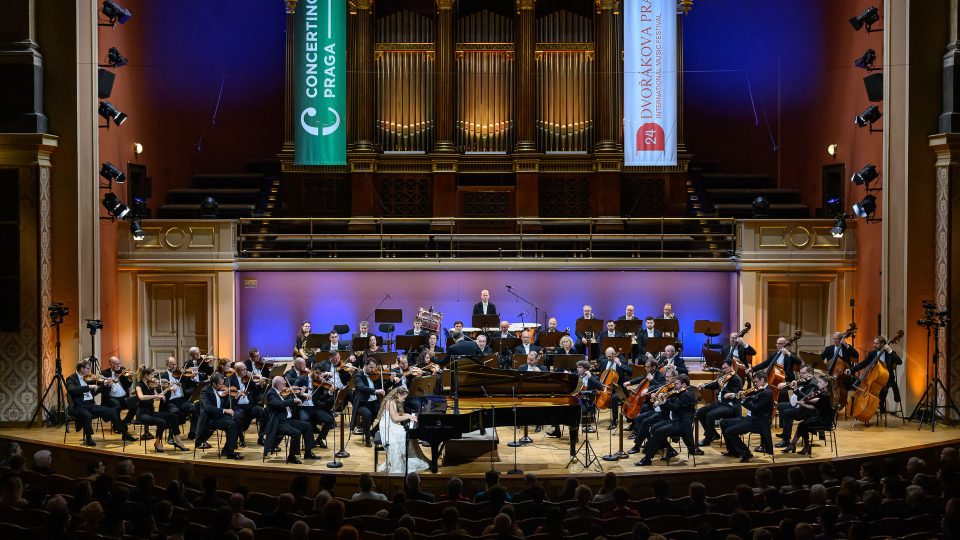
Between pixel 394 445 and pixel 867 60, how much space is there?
9456mm

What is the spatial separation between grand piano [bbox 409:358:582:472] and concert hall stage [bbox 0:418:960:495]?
0.64m

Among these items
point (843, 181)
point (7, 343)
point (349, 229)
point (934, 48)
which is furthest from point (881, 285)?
point (7, 343)

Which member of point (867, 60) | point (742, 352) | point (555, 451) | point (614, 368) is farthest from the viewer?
point (867, 60)

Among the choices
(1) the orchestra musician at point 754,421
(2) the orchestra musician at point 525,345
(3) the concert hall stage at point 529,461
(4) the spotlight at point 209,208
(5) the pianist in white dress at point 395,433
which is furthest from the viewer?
(4) the spotlight at point 209,208

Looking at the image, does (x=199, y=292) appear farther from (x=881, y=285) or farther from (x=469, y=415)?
(x=881, y=285)

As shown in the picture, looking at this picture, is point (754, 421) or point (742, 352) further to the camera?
point (742, 352)

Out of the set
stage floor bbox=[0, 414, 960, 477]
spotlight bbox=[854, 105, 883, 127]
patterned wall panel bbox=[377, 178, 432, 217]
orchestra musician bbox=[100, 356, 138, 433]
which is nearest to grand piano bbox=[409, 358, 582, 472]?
stage floor bbox=[0, 414, 960, 477]

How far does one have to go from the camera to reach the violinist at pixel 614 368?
13389 mm

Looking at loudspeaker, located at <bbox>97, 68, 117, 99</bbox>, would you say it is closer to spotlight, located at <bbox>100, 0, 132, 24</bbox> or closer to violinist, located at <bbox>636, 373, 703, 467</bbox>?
spotlight, located at <bbox>100, 0, 132, 24</bbox>

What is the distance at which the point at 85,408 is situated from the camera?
12.9 m

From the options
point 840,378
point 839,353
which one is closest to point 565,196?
point 839,353

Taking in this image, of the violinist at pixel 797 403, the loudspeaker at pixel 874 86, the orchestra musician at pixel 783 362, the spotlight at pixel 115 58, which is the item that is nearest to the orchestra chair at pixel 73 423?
the spotlight at pixel 115 58

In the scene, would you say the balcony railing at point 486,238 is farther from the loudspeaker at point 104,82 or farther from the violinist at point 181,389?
the violinist at point 181,389

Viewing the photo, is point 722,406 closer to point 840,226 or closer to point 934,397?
point 934,397
